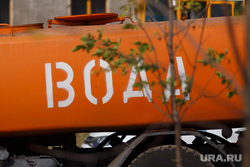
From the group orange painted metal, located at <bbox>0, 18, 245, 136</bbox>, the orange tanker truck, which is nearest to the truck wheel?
the orange tanker truck

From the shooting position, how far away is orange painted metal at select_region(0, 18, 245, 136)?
12.1 feet

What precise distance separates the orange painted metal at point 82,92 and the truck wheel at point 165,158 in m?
0.23

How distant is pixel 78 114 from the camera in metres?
3.77

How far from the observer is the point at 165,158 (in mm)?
3764

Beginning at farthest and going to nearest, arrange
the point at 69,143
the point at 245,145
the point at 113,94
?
1. the point at 69,143
2. the point at 113,94
3. the point at 245,145

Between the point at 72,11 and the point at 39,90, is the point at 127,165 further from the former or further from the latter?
the point at 72,11

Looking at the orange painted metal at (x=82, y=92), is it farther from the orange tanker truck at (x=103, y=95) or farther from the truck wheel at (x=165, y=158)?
the truck wheel at (x=165, y=158)

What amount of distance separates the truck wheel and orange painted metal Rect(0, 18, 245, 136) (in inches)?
9.1

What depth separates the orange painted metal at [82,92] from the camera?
369cm

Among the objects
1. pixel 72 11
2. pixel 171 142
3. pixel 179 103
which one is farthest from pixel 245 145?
pixel 72 11

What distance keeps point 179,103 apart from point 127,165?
1587 mm

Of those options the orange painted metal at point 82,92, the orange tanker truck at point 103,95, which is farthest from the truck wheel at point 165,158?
the orange painted metal at point 82,92

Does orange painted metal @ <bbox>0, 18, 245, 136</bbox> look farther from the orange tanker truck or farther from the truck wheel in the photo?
the truck wheel

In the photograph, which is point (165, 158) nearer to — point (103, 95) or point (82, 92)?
point (103, 95)
